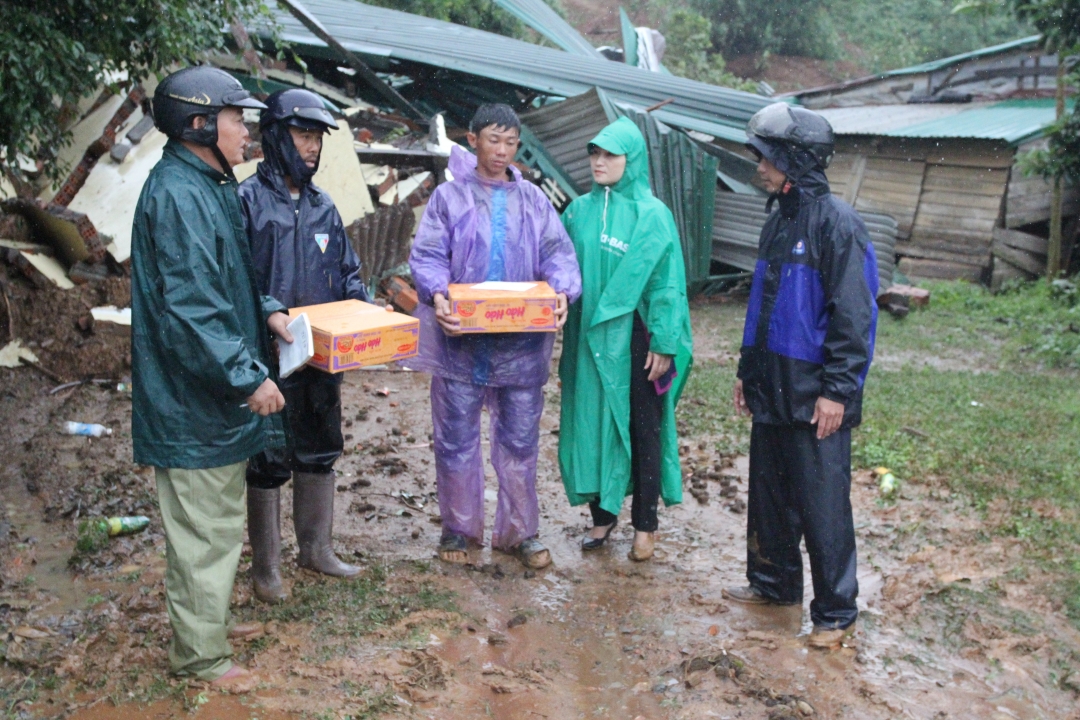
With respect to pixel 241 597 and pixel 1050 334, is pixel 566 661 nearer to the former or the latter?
pixel 241 597

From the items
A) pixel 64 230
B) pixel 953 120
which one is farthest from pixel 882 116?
pixel 64 230

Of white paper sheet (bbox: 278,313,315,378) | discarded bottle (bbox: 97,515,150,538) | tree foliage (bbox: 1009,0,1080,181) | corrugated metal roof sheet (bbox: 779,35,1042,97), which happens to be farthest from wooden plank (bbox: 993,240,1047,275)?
white paper sheet (bbox: 278,313,315,378)

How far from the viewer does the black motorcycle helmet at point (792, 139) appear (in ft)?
11.7

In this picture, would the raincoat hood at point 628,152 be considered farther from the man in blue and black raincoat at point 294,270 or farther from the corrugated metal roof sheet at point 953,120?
the corrugated metal roof sheet at point 953,120

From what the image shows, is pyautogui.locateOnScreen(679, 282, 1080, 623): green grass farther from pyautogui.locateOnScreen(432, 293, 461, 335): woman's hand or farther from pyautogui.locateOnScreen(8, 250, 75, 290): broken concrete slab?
pyautogui.locateOnScreen(8, 250, 75, 290): broken concrete slab

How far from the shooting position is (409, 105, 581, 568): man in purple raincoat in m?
4.18

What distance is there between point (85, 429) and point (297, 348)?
10.0 ft

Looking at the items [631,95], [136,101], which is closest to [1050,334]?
[631,95]

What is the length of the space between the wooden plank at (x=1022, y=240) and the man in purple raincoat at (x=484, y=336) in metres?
13.0

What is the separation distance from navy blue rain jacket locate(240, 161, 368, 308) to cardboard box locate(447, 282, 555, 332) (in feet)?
1.75

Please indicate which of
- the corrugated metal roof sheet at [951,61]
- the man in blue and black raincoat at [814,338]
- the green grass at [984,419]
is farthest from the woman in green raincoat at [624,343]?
the corrugated metal roof sheet at [951,61]

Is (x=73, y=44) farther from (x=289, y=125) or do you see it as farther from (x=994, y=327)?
(x=994, y=327)

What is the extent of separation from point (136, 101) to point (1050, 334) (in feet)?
32.5

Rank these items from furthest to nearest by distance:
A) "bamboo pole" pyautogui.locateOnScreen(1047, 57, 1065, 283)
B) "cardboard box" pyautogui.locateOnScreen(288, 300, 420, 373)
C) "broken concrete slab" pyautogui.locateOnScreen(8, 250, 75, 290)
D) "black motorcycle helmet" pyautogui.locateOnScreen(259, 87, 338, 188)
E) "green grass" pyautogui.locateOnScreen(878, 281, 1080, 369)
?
"bamboo pole" pyautogui.locateOnScreen(1047, 57, 1065, 283)
"green grass" pyautogui.locateOnScreen(878, 281, 1080, 369)
"broken concrete slab" pyautogui.locateOnScreen(8, 250, 75, 290)
"black motorcycle helmet" pyautogui.locateOnScreen(259, 87, 338, 188)
"cardboard box" pyautogui.locateOnScreen(288, 300, 420, 373)
